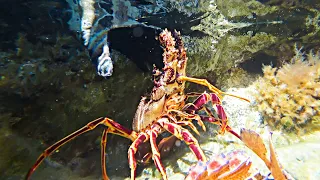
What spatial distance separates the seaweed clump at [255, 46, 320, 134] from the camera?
3969 millimetres

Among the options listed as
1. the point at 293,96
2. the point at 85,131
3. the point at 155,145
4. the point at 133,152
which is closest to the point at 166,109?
the point at 155,145

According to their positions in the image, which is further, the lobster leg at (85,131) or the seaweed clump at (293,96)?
the seaweed clump at (293,96)

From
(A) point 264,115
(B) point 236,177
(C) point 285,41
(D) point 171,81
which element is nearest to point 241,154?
(B) point 236,177

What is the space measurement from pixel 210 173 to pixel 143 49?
2588 millimetres

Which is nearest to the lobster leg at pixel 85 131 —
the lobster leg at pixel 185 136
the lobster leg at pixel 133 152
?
the lobster leg at pixel 133 152

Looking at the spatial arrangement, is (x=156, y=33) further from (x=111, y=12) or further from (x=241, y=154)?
(x=241, y=154)

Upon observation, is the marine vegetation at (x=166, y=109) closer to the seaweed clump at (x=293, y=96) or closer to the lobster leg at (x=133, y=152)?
the lobster leg at (x=133, y=152)

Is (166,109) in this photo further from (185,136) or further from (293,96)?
(293,96)

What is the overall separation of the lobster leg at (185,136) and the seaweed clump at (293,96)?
228cm

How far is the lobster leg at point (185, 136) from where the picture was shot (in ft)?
8.08

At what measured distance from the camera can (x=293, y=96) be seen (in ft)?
13.8

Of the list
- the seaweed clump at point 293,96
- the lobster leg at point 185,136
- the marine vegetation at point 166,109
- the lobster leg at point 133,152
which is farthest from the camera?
the seaweed clump at point 293,96

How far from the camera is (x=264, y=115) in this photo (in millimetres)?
4188

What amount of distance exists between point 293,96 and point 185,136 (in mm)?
2840
